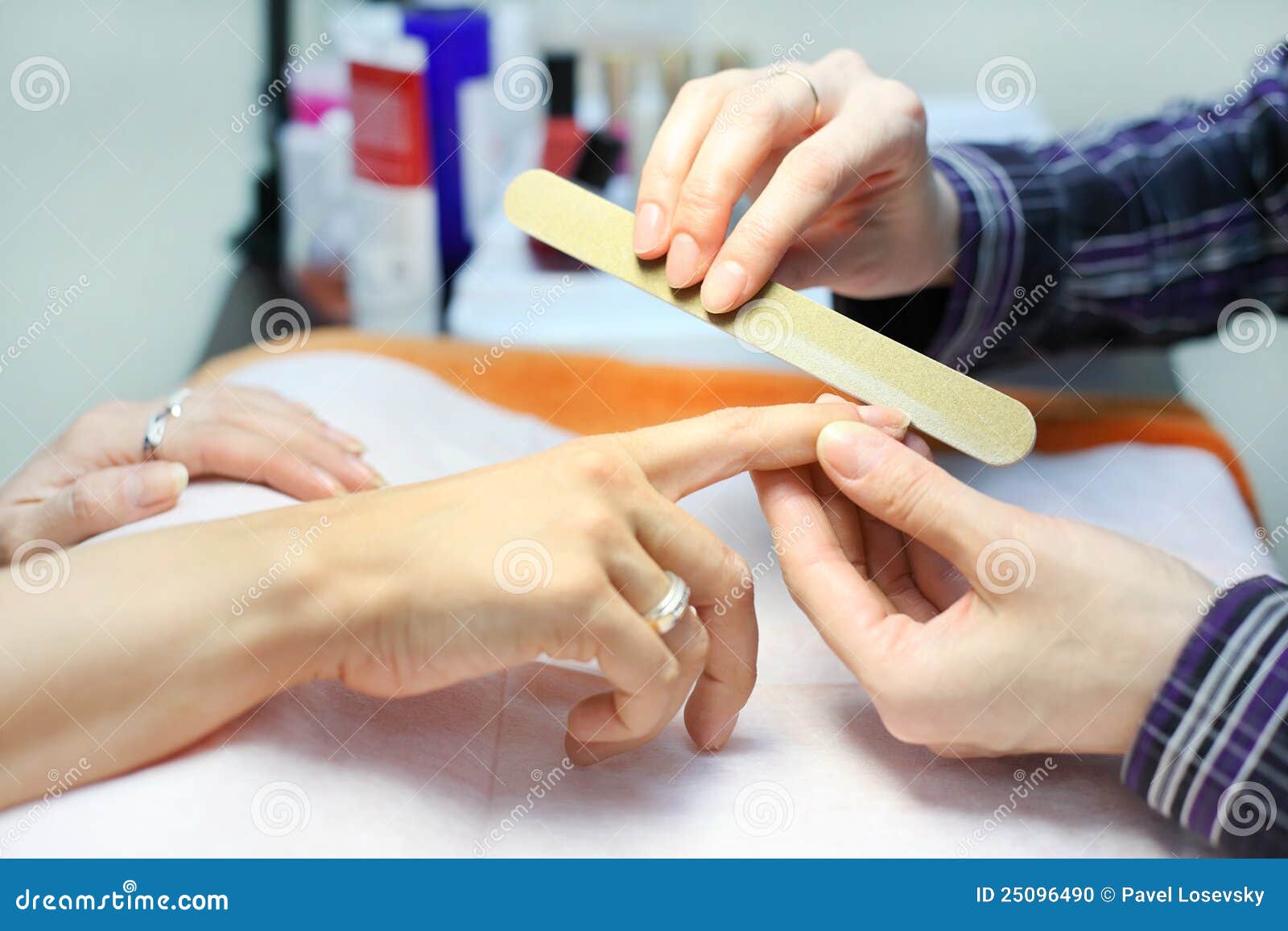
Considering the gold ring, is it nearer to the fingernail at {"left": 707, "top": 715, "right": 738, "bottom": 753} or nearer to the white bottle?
the fingernail at {"left": 707, "top": 715, "right": 738, "bottom": 753}

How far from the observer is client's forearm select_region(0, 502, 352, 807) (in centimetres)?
56

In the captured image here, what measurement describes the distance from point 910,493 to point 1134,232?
622mm

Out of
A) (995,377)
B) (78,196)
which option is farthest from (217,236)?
(995,377)

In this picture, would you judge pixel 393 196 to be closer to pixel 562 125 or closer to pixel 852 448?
pixel 562 125

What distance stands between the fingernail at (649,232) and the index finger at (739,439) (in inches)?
5.1

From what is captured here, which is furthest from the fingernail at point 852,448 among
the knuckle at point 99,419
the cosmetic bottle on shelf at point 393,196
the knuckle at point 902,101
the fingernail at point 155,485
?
the cosmetic bottle on shelf at point 393,196

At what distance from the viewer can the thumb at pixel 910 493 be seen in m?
0.61

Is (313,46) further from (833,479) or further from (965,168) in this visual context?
(833,479)

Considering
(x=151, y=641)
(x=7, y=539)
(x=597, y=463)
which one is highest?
(x=597, y=463)

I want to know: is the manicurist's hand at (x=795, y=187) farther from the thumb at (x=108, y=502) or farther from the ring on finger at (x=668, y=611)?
the thumb at (x=108, y=502)

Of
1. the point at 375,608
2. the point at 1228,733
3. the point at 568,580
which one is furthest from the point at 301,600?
the point at 1228,733

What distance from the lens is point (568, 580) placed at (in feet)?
1.85

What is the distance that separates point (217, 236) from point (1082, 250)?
111 cm

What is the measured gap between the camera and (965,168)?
997 mm
